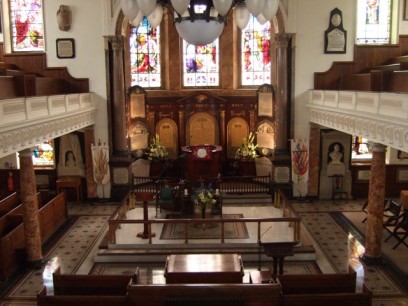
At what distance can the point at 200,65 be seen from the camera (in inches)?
827

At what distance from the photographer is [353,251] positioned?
42.3ft

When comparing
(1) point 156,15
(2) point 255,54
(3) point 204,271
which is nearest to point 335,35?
(2) point 255,54

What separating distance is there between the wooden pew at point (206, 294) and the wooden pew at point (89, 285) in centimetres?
96

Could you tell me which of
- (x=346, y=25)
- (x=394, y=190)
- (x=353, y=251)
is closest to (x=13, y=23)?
(x=346, y=25)

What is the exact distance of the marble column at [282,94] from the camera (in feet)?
57.7

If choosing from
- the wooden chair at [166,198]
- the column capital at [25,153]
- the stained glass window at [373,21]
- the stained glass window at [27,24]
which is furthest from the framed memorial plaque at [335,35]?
the column capital at [25,153]

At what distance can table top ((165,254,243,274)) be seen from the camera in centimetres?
900

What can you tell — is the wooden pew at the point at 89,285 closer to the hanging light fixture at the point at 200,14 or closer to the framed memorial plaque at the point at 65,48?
the hanging light fixture at the point at 200,14

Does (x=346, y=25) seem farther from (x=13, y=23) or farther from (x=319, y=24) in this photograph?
(x=13, y=23)

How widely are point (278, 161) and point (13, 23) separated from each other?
11298 mm

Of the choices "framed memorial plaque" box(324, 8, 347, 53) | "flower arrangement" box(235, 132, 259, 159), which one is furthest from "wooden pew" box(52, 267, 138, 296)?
"framed memorial plaque" box(324, 8, 347, 53)

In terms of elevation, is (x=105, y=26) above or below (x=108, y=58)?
above

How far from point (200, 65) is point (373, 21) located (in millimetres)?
7258

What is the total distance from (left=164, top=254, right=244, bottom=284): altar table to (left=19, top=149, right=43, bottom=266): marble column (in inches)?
171
